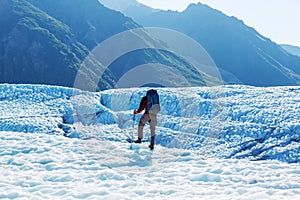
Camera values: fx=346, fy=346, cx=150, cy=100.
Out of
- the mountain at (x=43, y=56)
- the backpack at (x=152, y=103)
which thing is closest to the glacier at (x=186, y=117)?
the backpack at (x=152, y=103)

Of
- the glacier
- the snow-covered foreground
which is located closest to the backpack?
the snow-covered foreground

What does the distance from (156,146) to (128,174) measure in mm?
4225

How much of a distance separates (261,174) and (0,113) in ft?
50.9

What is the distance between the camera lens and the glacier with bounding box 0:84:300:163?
16.2 meters

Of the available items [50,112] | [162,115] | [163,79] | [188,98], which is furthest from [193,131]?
[163,79]

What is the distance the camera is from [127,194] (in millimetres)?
9062

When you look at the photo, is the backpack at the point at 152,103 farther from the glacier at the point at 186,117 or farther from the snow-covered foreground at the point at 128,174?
the glacier at the point at 186,117

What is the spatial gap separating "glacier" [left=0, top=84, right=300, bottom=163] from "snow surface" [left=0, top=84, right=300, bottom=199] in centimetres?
5

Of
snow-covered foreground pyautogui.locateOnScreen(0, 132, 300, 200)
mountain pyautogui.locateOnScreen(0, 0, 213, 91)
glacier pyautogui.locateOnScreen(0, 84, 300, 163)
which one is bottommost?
snow-covered foreground pyautogui.locateOnScreen(0, 132, 300, 200)

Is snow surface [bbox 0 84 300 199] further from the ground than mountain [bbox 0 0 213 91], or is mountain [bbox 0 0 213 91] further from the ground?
mountain [bbox 0 0 213 91]

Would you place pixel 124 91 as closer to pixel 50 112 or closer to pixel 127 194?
pixel 50 112

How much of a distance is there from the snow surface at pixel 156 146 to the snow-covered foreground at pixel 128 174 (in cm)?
3

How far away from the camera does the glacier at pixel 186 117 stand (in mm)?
16203

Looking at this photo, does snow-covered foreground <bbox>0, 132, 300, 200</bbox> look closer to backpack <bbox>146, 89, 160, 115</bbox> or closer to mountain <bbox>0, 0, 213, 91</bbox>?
backpack <bbox>146, 89, 160, 115</bbox>
